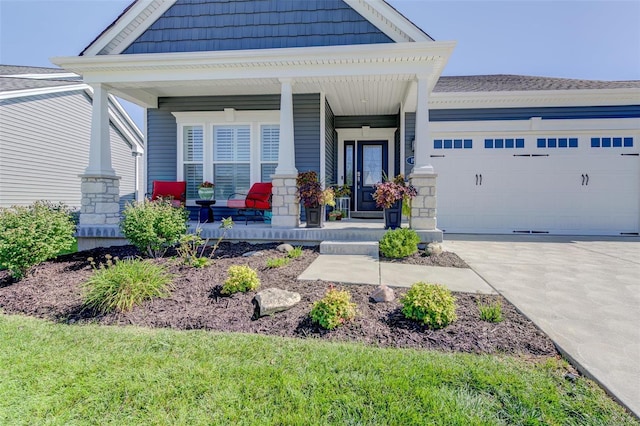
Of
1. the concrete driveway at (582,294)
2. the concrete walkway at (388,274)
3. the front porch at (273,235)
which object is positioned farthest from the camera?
the front porch at (273,235)

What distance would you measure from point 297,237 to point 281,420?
13.9 ft

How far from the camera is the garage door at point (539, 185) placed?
7.95 metres

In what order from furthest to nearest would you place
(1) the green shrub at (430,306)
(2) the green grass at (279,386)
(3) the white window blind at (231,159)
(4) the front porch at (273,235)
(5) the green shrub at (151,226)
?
(3) the white window blind at (231,159)
(4) the front porch at (273,235)
(5) the green shrub at (151,226)
(1) the green shrub at (430,306)
(2) the green grass at (279,386)

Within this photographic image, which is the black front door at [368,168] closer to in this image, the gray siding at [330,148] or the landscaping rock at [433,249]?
the gray siding at [330,148]

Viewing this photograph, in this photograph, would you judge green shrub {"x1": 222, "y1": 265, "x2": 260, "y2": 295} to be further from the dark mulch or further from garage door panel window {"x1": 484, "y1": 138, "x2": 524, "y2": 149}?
garage door panel window {"x1": 484, "y1": 138, "x2": 524, "y2": 149}

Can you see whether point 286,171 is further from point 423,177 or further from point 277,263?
point 423,177

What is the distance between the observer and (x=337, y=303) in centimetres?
263

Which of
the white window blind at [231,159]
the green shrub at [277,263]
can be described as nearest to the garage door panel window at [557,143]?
the white window blind at [231,159]

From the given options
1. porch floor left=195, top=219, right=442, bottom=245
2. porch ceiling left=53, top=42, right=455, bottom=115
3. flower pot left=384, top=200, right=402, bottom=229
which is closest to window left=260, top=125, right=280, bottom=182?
porch ceiling left=53, top=42, right=455, bottom=115

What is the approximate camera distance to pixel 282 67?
5.89 meters

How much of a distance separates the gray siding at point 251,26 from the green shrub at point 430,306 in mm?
5006

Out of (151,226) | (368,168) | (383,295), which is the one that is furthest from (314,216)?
(368,168)

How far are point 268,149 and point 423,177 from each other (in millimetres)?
3738

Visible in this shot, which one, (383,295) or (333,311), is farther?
(383,295)
